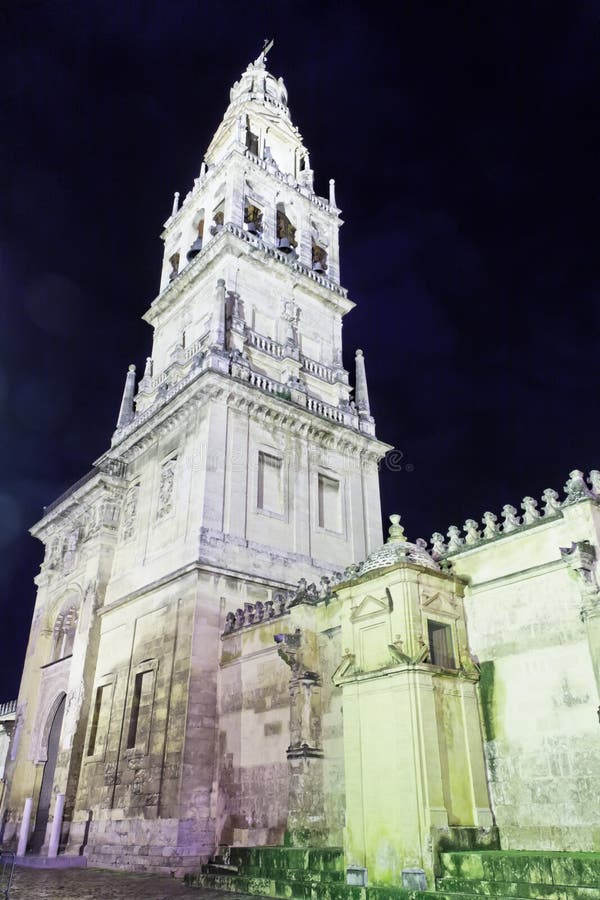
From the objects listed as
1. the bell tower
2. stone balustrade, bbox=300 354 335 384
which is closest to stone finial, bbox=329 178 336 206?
the bell tower

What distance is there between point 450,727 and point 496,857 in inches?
100

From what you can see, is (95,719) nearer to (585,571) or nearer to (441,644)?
(441,644)

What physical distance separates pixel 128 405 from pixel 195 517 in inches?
459

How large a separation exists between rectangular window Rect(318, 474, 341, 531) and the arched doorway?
1280 centimetres

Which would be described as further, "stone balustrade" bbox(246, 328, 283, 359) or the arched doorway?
"stone balustrade" bbox(246, 328, 283, 359)

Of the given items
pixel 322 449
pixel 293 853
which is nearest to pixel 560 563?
pixel 293 853

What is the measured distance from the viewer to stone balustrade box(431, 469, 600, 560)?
13.4m

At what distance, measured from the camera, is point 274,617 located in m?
19.9

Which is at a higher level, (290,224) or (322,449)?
(290,224)

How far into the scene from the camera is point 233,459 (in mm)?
25578

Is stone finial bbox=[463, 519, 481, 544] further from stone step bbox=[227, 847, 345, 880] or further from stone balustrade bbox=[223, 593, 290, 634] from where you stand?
stone step bbox=[227, 847, 345, 880]

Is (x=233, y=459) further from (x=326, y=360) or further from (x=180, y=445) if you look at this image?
(x=326, y=360)

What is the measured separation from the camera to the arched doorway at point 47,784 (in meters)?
26.4

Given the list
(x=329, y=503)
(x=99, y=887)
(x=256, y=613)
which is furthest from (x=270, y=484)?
(x=99, y=887)
